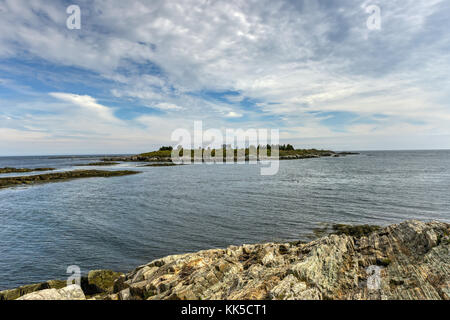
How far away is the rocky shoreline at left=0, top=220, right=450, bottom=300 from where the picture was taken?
9.64m

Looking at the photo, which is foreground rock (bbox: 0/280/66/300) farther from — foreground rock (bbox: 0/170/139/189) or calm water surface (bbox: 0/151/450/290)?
foreground rock (bbox: 0/170/139/189)

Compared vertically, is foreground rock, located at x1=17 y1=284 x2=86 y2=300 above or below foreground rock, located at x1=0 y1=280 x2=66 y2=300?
above

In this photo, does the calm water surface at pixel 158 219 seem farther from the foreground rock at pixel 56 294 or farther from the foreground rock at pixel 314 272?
the foreground rock at pixel 314 272

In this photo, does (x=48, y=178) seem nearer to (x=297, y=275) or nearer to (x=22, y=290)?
(x=22, y=290)

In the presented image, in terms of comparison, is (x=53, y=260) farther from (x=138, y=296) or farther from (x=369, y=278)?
(x=369, y=278)

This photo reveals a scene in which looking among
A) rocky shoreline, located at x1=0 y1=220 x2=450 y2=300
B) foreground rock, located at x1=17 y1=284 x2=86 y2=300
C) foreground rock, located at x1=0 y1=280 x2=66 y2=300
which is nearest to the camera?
foreground rock, located at x1=17 y1=284 x2=86 y2=300

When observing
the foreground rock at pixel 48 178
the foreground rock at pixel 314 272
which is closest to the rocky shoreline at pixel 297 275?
the foreground rock at pixel 314 272

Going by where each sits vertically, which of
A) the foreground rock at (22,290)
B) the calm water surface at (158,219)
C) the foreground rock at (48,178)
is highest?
the foreground rock at (48,178)

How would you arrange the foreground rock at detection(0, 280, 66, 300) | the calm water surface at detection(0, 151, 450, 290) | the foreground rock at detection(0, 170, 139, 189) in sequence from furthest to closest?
the foreground rock at detection(0, 170, 139, 189) → the calm water surface at detection(0, 151, 450, 290) → the foreground rock at detection(0, 280, 66, 300)

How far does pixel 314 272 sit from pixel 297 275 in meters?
0.88

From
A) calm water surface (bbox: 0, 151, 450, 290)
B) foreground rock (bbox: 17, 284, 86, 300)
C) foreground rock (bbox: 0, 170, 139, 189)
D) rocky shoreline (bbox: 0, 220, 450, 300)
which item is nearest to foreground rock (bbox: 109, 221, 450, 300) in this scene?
rocky shoreline (bbox: 0, 220, 450, 300)

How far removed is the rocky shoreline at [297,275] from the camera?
964cm

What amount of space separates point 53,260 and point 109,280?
23.0 ft

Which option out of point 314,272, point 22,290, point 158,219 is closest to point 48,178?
point 158,219
